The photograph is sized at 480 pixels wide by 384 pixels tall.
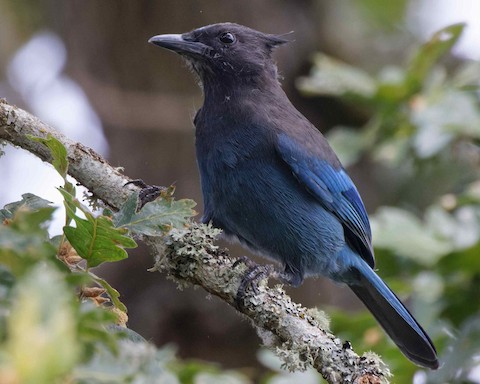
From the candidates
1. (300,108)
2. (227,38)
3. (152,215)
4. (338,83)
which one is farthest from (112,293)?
(300,108)

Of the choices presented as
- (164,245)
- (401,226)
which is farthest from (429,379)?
(164,245)

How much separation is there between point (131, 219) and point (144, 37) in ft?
14.8

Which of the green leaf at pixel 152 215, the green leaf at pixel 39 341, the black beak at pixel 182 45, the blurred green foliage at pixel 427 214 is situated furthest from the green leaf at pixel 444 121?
the green leaf at pixel 39 341

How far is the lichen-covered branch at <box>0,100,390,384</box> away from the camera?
9.29 feet

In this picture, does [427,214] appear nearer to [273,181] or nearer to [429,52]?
[429,52]

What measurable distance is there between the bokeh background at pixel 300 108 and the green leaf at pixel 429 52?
0.06 meters

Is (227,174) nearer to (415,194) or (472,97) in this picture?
(472,97)

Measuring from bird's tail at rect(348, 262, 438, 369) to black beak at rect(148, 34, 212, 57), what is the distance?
1.48 metres

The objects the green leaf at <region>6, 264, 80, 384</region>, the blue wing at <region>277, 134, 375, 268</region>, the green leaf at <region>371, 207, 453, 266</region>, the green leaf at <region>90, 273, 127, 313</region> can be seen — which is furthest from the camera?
the green leaf at <region>371, 207, 453, 266</region>

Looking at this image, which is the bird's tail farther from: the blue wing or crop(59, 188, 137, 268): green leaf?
crop(59, 188, 137, 268): green leaf

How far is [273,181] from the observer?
4102mm

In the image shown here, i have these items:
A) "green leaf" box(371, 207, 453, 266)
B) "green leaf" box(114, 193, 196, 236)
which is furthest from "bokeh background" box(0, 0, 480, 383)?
"green leaf" box(114, 193, 196, 236)

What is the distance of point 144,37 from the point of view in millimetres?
6531

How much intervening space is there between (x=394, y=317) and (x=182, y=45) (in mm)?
1902
